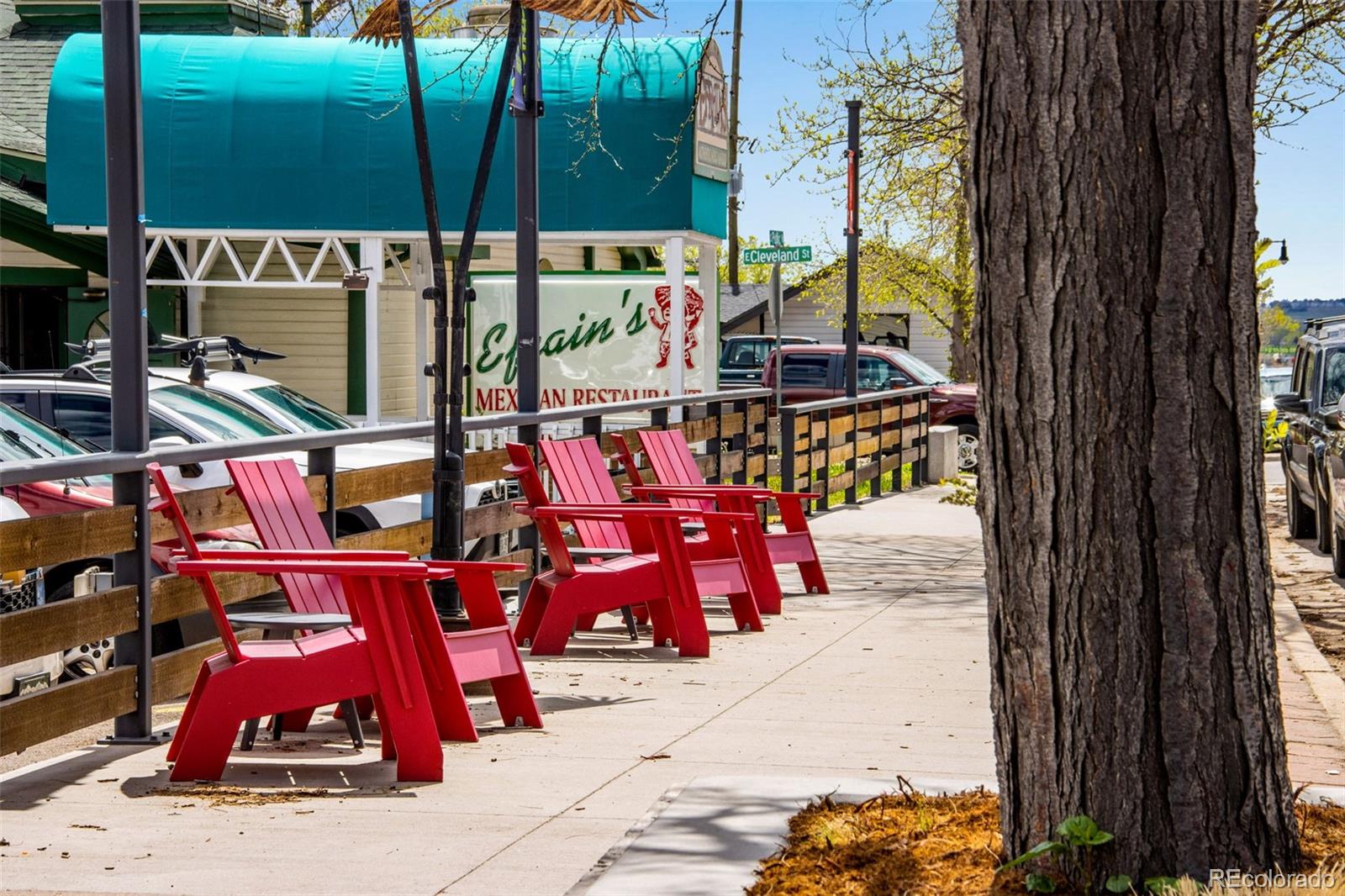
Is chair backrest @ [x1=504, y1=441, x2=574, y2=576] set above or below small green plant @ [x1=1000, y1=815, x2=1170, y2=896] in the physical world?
above

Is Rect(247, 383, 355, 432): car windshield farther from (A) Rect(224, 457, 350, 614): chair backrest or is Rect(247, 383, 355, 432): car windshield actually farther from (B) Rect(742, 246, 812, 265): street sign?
(B) Rect(742, 246, 812, 265): street sign

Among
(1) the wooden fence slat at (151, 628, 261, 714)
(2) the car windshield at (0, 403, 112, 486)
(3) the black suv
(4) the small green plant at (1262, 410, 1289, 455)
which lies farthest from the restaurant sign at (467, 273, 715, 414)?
(4) the small green plant at (1262, 410, 1289, 455)

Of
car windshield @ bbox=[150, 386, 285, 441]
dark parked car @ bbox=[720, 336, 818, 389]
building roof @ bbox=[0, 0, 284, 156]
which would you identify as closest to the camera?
car windshield @ bbox=[150, 386, 285, 441]

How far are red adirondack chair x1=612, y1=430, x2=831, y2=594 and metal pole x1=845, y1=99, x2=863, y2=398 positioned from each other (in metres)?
8.21

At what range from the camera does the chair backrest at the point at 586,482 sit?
909 centimetres

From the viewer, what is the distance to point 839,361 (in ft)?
86.1

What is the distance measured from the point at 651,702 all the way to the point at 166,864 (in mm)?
3013

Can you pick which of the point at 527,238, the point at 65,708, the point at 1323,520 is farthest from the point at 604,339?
the point at 65,708

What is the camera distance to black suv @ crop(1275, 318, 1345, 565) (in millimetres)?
13164

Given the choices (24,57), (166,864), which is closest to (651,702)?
(166,864)

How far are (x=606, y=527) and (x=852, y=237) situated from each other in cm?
1073

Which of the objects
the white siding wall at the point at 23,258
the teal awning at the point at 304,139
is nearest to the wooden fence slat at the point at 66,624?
the teal awning at the point at 304,139

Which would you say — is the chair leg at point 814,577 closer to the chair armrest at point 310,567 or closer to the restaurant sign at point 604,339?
the chair armrest at point 310,567

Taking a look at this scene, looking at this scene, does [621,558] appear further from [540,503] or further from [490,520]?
[490,520]
